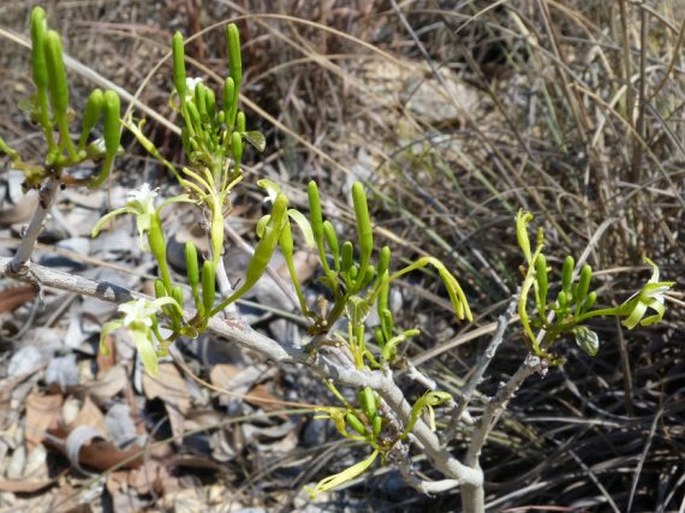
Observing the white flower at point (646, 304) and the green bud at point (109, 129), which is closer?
the green bud at point (109, 129)

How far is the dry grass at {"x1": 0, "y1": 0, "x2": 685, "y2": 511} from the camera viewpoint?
7.20ft

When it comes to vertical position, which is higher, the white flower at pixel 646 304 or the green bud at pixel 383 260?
the green bud at pixel 383 260

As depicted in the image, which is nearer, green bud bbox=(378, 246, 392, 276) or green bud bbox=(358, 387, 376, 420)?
green bud bbox=(378, 246, 392, 276)

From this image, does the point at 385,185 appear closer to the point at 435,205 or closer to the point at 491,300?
the point at 435,205

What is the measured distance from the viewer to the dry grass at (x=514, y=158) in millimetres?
Answer: 2195

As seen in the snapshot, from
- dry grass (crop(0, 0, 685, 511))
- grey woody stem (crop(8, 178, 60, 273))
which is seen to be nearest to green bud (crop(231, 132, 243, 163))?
grey woody stem (crop(8, 178, 60, 273))

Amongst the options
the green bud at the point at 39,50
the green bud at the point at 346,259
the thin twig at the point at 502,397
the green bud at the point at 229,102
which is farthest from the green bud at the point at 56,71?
the thin twig at the point at 502,397

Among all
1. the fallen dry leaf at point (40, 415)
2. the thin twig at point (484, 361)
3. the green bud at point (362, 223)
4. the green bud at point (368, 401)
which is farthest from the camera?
the fallen dry leaf at point (40, 415)

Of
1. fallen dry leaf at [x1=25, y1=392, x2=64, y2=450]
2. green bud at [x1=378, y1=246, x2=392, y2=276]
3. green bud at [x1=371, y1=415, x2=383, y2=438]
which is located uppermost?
green bud at [x1=378, y1=246, x2=392, y2=276]

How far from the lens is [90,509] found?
2480 millimetres

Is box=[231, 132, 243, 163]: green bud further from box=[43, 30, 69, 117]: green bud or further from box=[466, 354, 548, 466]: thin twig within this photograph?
box=[466, 354, 548, 466]: thin twig

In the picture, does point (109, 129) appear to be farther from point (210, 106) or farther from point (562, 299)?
point (562, 299)

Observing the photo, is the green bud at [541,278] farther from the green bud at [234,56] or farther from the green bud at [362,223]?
the green bud at [234,56]

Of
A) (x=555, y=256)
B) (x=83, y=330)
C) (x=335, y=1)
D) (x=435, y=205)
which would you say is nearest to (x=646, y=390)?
(x=555, y=256)
